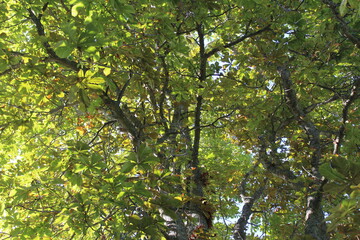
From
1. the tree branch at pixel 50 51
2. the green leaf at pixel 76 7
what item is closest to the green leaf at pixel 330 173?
the green leaf at pixel 76 7

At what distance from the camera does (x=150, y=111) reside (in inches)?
191

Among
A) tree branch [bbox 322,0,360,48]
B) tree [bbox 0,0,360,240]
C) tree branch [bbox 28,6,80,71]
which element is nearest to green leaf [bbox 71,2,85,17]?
tree [bbox 0,0,360,240]

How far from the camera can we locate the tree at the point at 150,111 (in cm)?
242

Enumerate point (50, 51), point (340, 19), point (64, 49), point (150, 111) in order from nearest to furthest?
point (64, 49) → point (340, 19) → point (50, 51) → point (150, 111)

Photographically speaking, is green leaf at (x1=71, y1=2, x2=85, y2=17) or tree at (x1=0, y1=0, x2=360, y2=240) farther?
tree at (x1=0, y1=0, x2=360, y2=240)

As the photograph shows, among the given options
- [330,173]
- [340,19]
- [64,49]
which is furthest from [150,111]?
[330,173]

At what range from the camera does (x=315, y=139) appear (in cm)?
579

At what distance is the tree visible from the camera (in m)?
2.42

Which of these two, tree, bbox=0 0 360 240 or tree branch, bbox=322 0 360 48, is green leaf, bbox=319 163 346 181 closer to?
tree, bbox=0 0 360 240

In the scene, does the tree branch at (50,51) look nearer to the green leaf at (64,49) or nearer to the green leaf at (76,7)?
the green leaf at (64,49)

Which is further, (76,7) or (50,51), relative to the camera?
(50,51)

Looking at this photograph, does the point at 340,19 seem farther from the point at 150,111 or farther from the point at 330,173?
the point at 150,111

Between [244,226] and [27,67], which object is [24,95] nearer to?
[27,67]

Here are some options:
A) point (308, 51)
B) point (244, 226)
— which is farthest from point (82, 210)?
point (244, 226)
